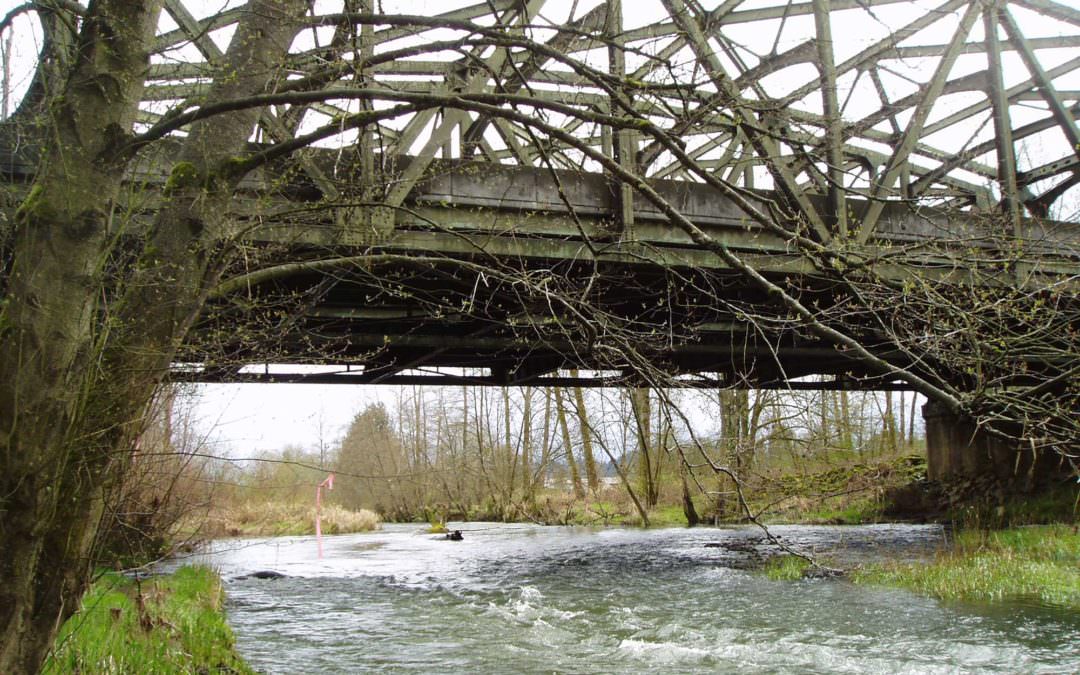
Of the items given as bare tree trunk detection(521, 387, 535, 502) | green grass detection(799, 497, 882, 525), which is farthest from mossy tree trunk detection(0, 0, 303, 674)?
bare tree trunk detection(521, 387, 535, 502)

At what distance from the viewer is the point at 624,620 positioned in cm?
1047

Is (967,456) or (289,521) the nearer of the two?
(967,456)

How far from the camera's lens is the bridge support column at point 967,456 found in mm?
19031

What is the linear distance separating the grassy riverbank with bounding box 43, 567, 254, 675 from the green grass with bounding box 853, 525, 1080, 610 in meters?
9.07

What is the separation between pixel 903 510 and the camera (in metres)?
23.9

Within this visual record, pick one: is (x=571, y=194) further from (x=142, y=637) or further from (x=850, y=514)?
(x=850, y=514)

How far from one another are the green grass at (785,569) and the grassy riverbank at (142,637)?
8.73 meters

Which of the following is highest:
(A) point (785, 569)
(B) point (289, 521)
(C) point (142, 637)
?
(C) point (142, 637)

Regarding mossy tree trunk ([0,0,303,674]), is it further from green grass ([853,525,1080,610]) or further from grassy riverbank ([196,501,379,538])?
grassy riverbank ([196,501,379,538])

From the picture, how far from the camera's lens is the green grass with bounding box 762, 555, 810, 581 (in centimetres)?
1363

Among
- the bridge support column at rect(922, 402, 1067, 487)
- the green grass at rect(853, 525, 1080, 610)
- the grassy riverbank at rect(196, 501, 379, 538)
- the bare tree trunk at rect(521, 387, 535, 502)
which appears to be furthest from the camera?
the bare tree trunk at rect(521, 387, 535, 502)

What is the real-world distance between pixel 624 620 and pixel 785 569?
4.64 meters

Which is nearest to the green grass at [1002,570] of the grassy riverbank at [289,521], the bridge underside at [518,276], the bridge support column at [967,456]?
the bridge underside at [518,276]

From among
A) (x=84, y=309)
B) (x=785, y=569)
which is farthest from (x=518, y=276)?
(x=785, y=569)
